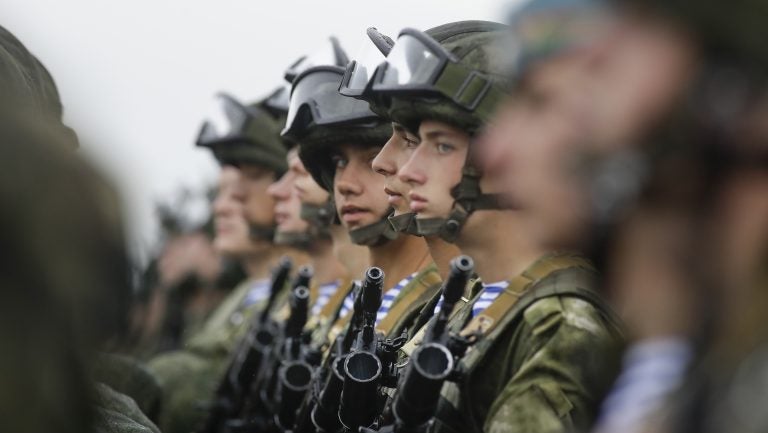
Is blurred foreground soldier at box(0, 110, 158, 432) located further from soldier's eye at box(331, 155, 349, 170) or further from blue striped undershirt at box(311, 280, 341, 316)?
blue striped undershirt at box(311, 280, 341, 316)

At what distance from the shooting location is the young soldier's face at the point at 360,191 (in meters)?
7.08

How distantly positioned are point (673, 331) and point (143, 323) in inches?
573

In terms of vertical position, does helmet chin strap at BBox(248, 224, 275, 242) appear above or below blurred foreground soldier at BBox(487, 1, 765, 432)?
below

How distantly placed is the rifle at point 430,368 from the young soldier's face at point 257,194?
689cm

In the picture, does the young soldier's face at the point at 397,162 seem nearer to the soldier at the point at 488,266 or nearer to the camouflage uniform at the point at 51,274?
the soldier at the point at 488,266

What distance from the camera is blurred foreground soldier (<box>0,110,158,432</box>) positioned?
2.75m

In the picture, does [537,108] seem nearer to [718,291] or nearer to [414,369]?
[718,291]

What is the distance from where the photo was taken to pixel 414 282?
22.2 ft

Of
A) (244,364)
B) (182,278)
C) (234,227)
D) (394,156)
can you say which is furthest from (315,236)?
(182,278)

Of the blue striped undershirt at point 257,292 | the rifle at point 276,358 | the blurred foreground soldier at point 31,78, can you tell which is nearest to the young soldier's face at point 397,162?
the blurred foreground soldier at point 31,78

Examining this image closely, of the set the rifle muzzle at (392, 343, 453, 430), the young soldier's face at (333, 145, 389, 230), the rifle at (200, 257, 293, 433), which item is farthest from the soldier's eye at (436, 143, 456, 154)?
the rifle at (200, 257, 293, 433)

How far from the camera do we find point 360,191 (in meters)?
7.11

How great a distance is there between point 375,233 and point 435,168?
1.52 metres

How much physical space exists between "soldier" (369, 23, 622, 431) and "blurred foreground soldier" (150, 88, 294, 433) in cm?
523
